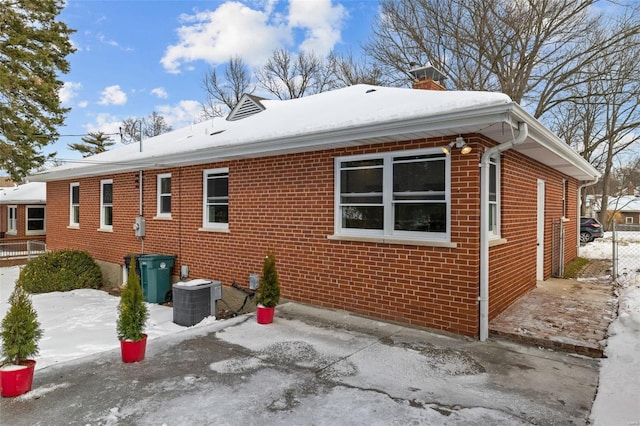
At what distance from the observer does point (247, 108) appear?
11172mm

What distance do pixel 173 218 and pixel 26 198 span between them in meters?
18.1

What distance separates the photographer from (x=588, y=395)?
11.5 ft

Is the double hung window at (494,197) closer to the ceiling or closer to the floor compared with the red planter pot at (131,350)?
closer to the ceiling

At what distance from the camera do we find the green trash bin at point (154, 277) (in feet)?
28.7

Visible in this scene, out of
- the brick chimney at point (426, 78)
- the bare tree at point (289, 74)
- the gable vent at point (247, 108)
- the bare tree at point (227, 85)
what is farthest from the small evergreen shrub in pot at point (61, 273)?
the bare tree at point (227, 85)

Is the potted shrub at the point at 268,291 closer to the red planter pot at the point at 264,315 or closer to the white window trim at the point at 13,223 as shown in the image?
the red planter pot at the point at 264,315

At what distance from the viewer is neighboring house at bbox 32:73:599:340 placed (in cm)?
506

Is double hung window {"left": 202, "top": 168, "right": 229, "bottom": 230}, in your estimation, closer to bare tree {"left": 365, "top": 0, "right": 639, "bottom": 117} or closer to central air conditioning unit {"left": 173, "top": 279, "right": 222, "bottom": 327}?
central air conditioning unit {"left": 173, "top": 279, "right": 222, "bottom": 327}

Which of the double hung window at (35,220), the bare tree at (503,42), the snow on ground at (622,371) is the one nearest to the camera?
the snow on ground at (622,371)

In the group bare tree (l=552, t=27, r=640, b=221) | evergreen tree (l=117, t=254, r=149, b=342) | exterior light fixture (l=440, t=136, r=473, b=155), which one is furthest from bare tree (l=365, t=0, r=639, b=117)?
evergreen tree (l=117, t=254, r=149, b=342)

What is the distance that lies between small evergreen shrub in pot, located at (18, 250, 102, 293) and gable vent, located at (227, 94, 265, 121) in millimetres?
6061

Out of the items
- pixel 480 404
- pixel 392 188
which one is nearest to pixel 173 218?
pixel 392 188

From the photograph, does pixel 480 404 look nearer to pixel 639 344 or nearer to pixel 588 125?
pixel 639 344

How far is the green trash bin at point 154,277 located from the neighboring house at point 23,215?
17313 mm
